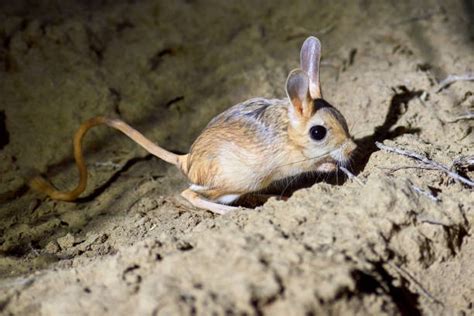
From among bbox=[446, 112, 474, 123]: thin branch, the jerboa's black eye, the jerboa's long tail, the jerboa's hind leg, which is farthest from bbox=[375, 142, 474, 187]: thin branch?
the jerboa's long tail

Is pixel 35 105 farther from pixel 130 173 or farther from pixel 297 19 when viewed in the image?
pixel 297 19

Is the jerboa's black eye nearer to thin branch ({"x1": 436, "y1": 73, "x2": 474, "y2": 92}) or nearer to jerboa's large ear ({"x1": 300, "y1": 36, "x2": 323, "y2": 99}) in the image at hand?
jerboa's large ear ({"x1": 300, "y1": 36, "x2": 323, "y2": 99})

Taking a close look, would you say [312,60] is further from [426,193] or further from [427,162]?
[426,193]

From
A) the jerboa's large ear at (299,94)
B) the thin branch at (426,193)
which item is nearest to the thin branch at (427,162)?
the thin branch at (426,193)

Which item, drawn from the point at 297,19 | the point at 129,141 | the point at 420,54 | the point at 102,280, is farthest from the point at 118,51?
the point at 102,280

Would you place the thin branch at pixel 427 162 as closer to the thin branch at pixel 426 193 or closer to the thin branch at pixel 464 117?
the thin branch at pixel 426 193

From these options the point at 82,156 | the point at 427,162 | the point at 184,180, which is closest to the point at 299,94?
the point at 427,162
